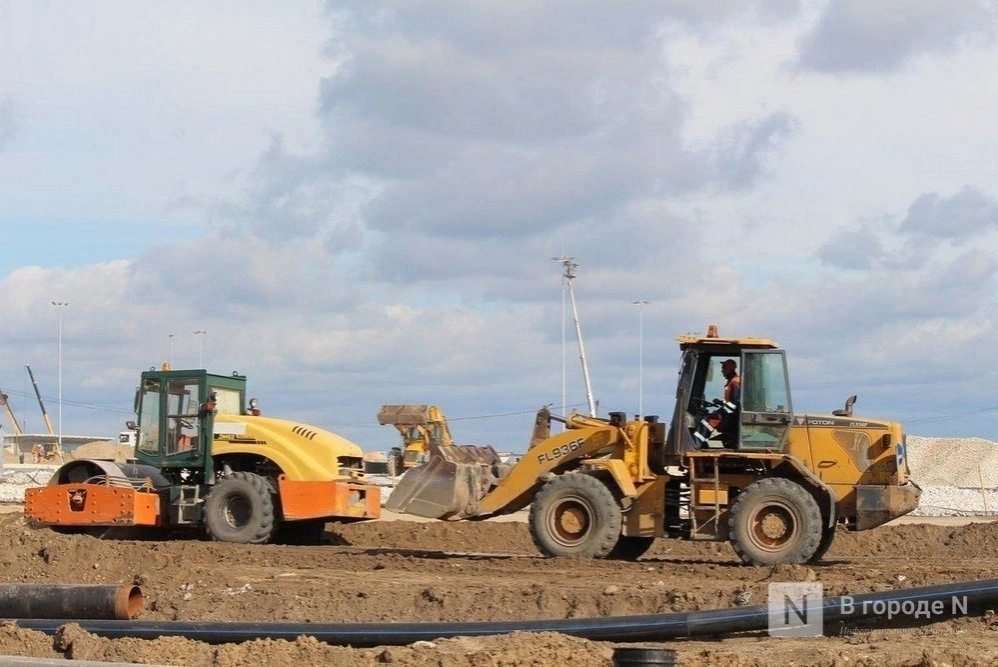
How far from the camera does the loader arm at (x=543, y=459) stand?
16266 millimetres

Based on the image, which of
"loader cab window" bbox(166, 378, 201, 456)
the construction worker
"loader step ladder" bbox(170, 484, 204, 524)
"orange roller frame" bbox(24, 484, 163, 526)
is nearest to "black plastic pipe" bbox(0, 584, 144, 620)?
"orange roller frame" bbox(24, 484, 163, 526)

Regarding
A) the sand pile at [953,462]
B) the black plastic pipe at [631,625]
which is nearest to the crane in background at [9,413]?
the sand pile at [953,462]

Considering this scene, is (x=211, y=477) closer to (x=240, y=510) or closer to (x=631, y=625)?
(x=240, y=510)

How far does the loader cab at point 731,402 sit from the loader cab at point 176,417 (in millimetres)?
6850

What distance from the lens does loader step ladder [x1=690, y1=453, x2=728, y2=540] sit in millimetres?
15531

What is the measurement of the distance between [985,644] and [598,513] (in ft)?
21.7

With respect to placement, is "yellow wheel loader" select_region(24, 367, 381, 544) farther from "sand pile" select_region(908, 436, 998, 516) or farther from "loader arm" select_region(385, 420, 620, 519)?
"sand pile" select_region(908, 436, 998, 516)

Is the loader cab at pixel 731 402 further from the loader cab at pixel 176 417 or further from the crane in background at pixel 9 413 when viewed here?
the crane in background at pixel 9 413

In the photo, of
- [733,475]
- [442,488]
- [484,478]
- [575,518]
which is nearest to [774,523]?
[733,475]

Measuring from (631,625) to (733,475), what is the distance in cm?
615

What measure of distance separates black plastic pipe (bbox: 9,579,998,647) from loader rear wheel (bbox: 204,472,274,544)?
7502 mm

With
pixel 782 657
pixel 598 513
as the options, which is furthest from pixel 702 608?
pixel 598 513

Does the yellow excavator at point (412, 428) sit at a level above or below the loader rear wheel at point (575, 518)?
above

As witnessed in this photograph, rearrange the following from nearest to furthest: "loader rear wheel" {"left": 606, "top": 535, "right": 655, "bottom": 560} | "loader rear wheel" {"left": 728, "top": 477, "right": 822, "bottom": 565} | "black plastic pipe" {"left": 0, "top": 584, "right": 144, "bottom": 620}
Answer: "black plastic pipe" {"left": 0, "top": 584, "right": 144, "bottom": 620}
"loader rear wheel" {"left": 728, "top": 477, "right": 822, "bottom": 565}
"loader rear wheel" {"left": 606, "top": 535, "right": 655, "bottom": 560}
